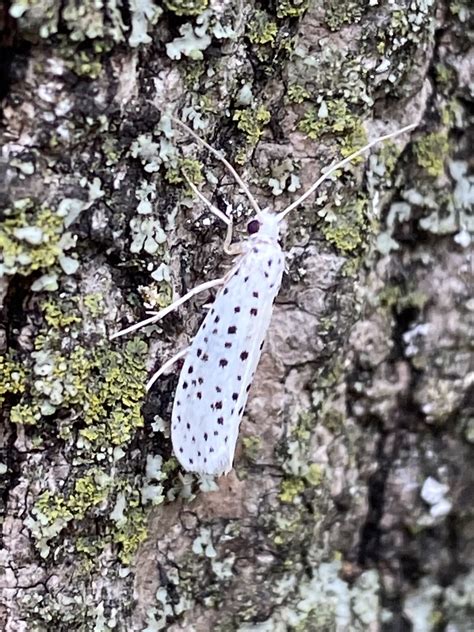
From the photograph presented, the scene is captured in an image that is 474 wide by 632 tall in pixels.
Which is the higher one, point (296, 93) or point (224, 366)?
point (296, 93)

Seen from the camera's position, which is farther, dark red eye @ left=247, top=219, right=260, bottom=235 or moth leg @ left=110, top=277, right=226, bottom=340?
dark red eye @ left=247, top=219, right=260, bottom=235

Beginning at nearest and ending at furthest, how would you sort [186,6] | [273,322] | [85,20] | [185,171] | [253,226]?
[85,20]
[186,6]
[185,171]
[253,226]
[273,322]

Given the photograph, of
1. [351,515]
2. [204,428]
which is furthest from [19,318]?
[351,515]

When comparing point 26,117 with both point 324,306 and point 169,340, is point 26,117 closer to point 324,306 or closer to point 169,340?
point 169,340

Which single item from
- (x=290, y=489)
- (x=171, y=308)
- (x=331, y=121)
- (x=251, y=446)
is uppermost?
(x=331, y=121)

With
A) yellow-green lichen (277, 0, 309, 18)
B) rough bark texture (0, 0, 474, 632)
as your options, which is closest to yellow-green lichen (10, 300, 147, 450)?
rough bark texture (0, 0, 474, 632)

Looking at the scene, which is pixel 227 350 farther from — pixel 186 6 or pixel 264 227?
pixel 186 6

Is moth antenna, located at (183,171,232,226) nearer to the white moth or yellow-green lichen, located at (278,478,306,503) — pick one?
the white moth

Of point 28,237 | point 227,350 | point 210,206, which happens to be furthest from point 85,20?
point 227,350
